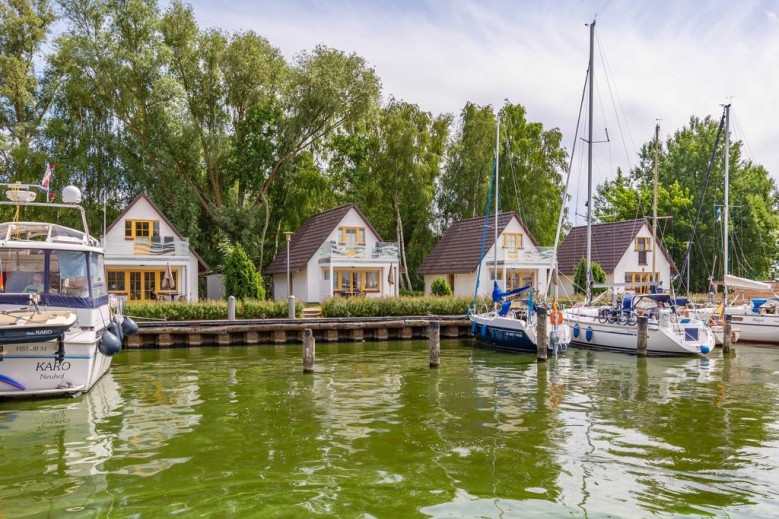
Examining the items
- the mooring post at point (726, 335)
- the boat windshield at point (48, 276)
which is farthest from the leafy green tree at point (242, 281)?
the mooring post at point (726, 335)

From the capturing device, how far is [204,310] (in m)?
31.1

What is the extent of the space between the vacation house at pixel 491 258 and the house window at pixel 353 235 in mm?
6519

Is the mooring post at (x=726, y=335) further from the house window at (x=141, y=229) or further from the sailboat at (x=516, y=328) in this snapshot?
the house window at (x=141, y=229)

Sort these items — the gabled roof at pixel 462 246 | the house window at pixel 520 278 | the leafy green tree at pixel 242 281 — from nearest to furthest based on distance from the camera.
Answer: the leafy green tree at pixel 242 281 → the gabled roof at pixel 462 246 → the house window at pixel 520 278

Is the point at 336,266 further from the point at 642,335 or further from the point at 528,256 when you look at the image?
the point at 642,335

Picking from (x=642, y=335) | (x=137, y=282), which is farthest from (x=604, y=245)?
(x=137, y=282)

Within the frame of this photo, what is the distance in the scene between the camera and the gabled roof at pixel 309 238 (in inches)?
1658

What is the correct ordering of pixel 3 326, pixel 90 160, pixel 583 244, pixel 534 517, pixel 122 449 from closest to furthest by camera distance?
pixel 534 517
pixel 122 449
pixel 3 326
pixel 90 160
pixel 583 244

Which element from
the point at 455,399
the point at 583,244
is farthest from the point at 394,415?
the point at 583,244

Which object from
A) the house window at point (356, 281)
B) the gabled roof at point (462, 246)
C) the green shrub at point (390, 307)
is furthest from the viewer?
the gabled roof at point (462, 246)

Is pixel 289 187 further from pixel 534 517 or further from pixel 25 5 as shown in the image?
pixel 534 517

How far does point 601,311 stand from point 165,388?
1822cm

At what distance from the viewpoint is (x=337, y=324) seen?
1206 inches

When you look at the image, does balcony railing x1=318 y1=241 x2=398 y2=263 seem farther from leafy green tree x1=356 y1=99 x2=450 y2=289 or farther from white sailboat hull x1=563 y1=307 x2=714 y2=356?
white sailboat hull x1=563 y1=307 x2=714 y2=356
